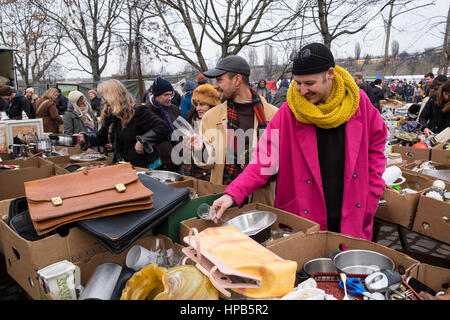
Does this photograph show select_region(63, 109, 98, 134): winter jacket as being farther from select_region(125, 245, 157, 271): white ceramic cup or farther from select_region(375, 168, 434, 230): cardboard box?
select_region(375, 168, 434, 230): cardboard box

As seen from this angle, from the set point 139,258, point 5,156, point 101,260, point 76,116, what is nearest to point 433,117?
point 139,258

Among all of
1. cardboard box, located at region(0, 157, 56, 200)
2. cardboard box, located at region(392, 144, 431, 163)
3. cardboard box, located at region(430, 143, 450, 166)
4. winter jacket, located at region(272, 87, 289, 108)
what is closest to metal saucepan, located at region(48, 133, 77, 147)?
cardboard box, located at region(0, 157, 56, 200)

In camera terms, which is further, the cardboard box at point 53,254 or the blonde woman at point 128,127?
the blonde woman at point 128,127

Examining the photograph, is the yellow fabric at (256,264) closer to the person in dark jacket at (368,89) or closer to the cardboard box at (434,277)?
the cardboard box at (434,277)

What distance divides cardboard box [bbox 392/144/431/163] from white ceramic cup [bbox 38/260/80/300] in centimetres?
381

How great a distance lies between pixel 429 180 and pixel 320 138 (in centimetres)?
161

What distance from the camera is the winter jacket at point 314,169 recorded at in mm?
1925

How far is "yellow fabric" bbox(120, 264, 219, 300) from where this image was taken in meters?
1.12

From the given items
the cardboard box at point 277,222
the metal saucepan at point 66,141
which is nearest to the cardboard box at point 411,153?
the cardboard box at point 277,222

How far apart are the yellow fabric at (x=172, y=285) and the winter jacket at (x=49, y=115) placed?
6.91m

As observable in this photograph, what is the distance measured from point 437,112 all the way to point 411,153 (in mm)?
1673

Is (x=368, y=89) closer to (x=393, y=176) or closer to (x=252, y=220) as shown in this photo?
(x=393, y=176)

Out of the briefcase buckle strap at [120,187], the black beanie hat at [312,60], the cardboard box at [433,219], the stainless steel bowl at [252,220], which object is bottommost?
the cardboard box at [433,219]

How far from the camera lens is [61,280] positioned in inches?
51.7
